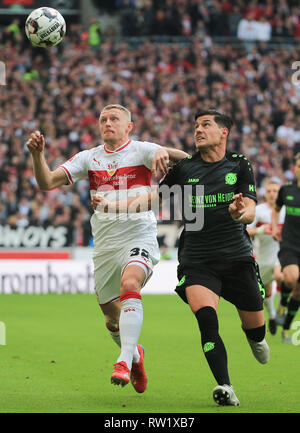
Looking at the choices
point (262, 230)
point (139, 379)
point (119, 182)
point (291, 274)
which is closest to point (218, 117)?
point (119, 182)

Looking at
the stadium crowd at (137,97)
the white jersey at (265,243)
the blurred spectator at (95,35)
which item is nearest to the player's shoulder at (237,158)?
the white jersey at (265,243)

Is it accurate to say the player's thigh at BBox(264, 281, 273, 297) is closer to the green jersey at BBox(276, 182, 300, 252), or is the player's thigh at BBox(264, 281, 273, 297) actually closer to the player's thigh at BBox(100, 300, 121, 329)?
the green jersey at BBox(276, 182, 300, 252)

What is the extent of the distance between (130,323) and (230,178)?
4.91 ft

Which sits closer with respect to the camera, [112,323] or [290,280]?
[112,323]

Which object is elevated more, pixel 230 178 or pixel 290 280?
pixel 230 178

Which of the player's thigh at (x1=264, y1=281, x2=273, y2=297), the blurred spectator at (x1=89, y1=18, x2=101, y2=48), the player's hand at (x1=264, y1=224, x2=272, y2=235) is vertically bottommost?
the player's thigh at (x1=264, y1=281, x2=273, y2=297)

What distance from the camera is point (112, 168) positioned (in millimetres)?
7539

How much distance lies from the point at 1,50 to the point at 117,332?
2291 centimetres

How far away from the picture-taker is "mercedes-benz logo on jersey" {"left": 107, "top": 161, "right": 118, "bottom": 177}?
7523 millimetres

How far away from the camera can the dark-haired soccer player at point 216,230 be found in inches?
274

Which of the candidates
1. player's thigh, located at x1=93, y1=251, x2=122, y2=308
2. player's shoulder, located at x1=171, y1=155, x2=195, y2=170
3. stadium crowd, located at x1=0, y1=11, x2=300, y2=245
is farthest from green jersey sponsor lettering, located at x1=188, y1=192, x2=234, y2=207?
stadium crowd, located at x1=0, y1=11, x2=300, y2=245

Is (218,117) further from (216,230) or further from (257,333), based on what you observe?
(257,333)

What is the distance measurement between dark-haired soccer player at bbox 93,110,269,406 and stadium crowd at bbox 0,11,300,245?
1544 centimetres
